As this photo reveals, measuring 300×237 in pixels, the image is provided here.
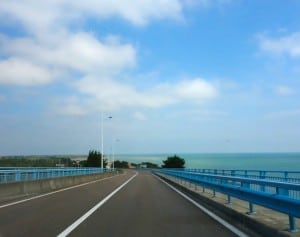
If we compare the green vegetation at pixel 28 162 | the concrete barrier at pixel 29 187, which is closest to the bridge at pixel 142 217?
the concrete barrier at pixel 29 187

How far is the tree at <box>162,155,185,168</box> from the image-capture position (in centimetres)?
15075

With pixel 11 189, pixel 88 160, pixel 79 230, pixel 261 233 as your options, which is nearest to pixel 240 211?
pixel 261 233

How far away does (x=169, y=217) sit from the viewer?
16469 mm

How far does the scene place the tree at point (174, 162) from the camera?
5935 inches

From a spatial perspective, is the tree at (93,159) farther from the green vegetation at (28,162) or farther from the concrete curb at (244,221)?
the concrete curb at (244,221)

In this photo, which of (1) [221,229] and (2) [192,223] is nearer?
(1) [221,229]

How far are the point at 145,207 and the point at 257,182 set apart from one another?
24.6 feet

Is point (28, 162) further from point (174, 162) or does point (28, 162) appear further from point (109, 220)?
point (174, 162)

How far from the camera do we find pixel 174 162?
500 ft

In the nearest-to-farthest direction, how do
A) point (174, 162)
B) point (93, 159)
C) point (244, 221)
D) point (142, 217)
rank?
point (244, 221), point (142, 217), point (93, 159), point (174, 162)

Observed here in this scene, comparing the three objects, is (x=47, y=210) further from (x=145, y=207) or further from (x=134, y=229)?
(x=134, y=229)

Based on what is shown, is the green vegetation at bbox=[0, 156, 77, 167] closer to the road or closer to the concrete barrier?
the concrete barrier

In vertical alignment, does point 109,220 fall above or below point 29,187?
below

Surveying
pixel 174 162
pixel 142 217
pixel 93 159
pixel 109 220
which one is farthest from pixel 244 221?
pixel 174 162
